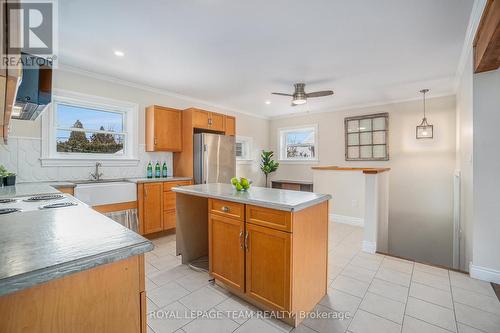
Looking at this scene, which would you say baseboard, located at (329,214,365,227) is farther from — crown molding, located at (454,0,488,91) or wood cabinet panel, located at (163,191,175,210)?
wood cabinet panel, located at (163,191,175,210)

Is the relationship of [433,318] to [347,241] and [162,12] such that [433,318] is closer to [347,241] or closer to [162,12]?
[347,241]

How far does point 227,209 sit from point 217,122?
279 cm

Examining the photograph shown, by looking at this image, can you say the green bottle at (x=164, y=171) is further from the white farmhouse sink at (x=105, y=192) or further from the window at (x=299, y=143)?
the window at (x=299, y=143)

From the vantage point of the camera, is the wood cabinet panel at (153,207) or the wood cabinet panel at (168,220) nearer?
the wood cabinet panel at (153,207)

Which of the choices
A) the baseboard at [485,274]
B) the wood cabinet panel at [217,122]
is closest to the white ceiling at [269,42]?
the wood cabinet panel at [217,122]

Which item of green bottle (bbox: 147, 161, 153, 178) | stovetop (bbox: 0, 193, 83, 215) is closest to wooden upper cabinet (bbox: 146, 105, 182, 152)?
green bottle (bbox: 147, 161, 153, 178)

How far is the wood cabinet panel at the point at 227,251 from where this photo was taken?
1932mm

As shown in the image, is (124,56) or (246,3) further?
(124,56)

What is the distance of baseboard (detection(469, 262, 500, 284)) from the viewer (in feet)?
7.28

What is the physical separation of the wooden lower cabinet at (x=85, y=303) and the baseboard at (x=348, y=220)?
4155mm

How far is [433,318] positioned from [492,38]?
7.08 ft

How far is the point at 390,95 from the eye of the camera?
440 cm

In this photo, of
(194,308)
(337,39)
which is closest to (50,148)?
(194,308)

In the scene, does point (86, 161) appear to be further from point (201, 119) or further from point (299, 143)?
point (299, 143)
